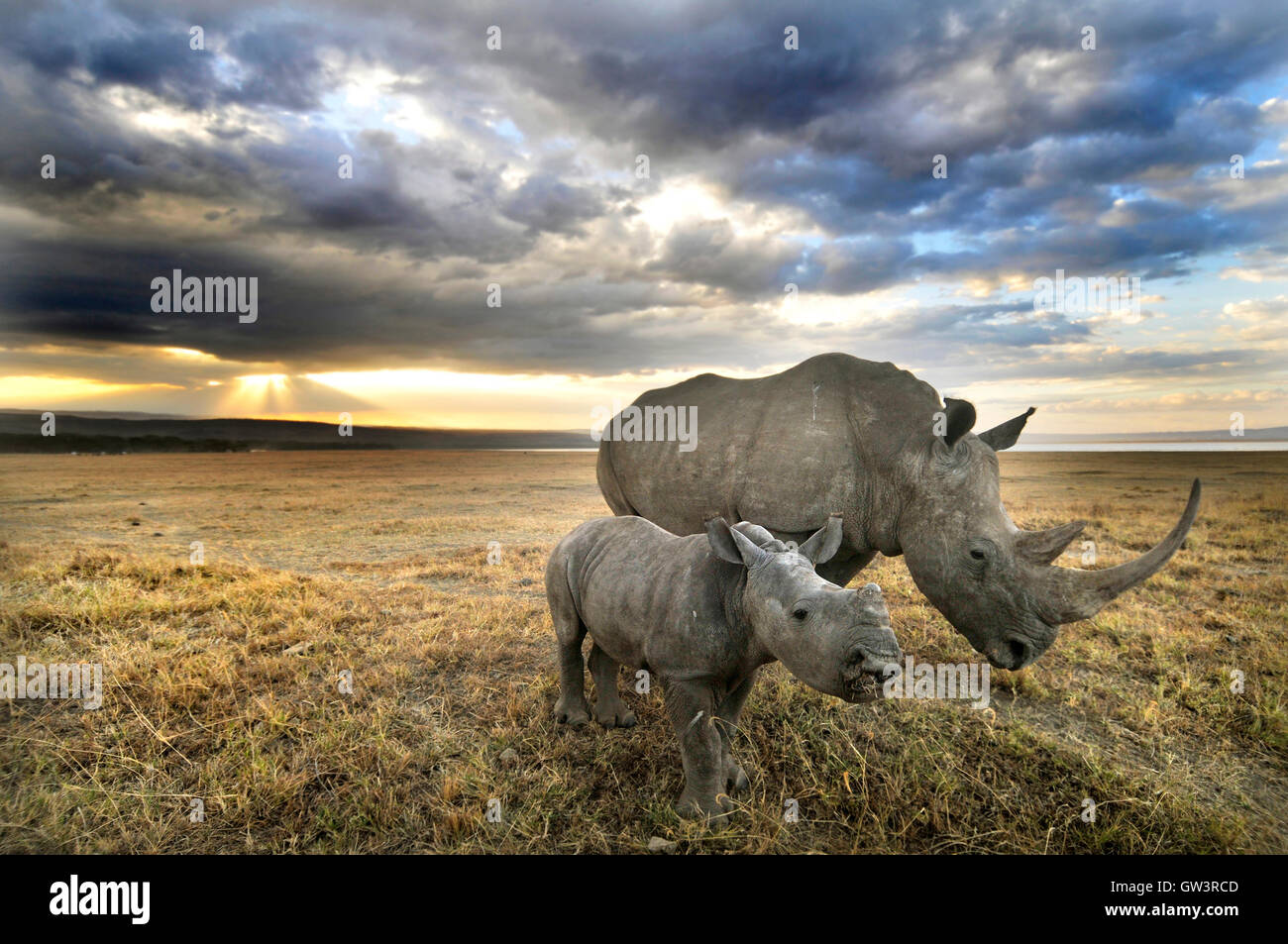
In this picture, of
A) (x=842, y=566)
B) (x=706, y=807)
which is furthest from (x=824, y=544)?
(x=842, y=566)

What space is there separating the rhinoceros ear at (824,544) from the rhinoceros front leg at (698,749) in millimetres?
1028

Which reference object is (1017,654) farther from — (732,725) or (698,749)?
(698,749)

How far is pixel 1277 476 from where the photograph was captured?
19.5 meters

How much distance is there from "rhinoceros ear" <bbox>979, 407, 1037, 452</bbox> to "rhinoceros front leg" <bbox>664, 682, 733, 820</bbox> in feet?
10.6

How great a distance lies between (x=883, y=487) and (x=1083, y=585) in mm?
1552

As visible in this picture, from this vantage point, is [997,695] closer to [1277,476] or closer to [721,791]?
[721,791]

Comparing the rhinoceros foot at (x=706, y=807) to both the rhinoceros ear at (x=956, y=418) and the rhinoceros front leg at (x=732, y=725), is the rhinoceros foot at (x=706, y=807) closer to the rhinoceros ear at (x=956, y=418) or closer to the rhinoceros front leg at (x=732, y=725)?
the rhinoceros front leg at (x=732, y=725)

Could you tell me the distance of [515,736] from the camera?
4.47 m

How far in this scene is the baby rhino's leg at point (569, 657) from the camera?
4.67 meters

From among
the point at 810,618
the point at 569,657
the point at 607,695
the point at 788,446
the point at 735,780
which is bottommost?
the point at 735,780

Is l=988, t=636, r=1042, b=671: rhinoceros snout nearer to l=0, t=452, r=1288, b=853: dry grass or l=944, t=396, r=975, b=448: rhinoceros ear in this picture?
l=0, t=452, r=1288, b=853: dry grass

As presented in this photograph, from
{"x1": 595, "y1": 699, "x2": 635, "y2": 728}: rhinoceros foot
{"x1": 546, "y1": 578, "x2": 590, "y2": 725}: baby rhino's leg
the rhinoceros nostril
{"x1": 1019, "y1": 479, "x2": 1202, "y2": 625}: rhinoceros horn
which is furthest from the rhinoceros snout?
{"x1": 546, "y1": 578, "x2": 590, "y2": 725}: baby rhino's leg

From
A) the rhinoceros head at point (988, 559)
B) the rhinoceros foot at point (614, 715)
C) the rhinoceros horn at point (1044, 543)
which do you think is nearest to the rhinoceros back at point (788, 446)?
the rhinoceros head at point (988, 559)

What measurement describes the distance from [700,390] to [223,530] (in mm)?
14029
